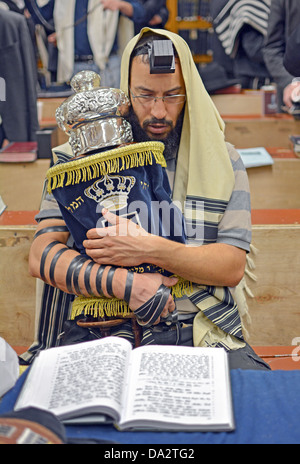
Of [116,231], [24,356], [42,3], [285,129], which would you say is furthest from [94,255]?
[42,3]

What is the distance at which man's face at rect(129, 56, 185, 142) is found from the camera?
5.30 feet

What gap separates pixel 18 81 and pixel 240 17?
4.23ft

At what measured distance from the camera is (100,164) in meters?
1.47

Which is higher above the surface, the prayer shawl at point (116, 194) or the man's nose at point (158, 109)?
the man's nose at point (158, 109)

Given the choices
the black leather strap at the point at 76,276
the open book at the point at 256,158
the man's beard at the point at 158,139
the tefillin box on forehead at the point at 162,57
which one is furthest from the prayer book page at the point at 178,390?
the open book at the point at 256,158

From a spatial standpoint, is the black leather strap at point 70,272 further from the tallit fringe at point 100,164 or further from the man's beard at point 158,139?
the man's beard at point 158,139

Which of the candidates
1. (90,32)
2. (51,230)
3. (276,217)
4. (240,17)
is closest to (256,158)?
(276,217)

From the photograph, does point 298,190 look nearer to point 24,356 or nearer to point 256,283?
point 256,283

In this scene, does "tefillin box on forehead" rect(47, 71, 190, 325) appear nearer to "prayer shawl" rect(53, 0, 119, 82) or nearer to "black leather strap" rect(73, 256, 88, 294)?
"black leather strap" rect(73, 256, 88, 294)

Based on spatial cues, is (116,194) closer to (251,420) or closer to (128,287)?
(128,287)

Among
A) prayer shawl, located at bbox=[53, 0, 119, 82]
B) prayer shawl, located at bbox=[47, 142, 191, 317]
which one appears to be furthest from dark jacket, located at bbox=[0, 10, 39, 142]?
prayer shawl, located at bbox=[47, 142, 191, 317]

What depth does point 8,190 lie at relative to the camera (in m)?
2.70

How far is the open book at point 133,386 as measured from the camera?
1.03 m
